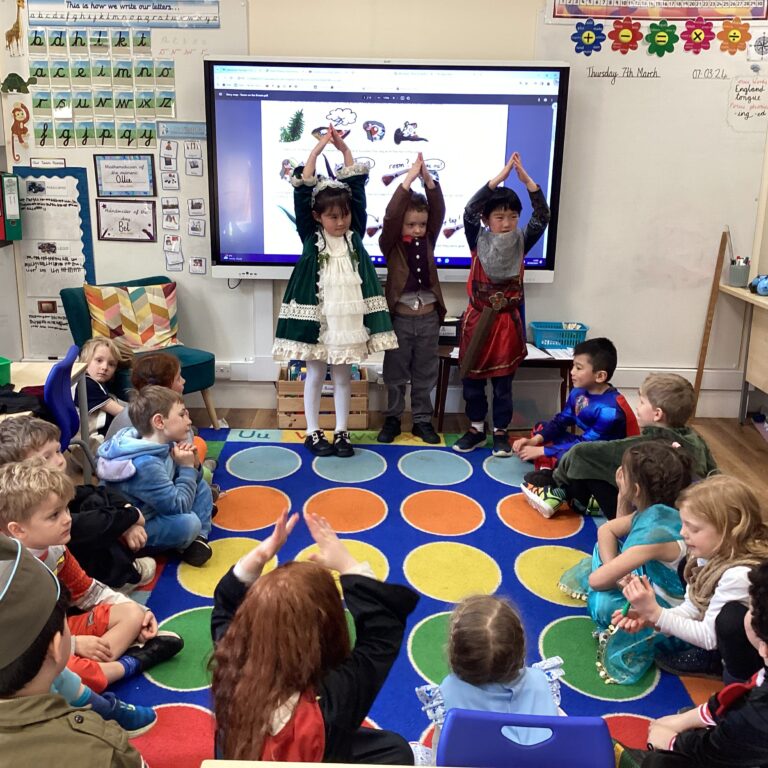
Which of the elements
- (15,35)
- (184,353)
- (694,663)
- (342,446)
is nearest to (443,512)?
(342,446)

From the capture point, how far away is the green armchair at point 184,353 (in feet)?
12.8

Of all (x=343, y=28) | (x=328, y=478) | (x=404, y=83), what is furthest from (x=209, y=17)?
(x=328, y=478)

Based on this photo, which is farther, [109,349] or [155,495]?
[109,349]

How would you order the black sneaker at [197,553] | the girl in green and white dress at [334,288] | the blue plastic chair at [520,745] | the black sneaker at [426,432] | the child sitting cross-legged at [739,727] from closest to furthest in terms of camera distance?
the blue plastic chair at [520,745] → the child sitting cross-legged at [739,727] → the black sneaker at [197,553] → the girl in green and white dress at [334,288] → the black sneaker at [426,432]

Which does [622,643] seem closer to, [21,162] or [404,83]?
[404,83]

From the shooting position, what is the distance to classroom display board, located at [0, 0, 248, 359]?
3955 mm

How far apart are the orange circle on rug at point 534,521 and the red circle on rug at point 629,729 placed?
0.99 metres

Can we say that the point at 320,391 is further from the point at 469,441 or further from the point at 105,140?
the point at 105,140

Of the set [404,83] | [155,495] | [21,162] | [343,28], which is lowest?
[155,495]

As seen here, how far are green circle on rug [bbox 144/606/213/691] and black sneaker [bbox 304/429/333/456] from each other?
4.35 ft

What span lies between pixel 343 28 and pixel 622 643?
122 inches

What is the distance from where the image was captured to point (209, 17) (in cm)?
394

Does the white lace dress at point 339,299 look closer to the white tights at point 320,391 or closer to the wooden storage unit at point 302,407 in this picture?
the white tights at point 320,391

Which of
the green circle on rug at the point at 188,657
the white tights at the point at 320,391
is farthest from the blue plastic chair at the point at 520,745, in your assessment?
the white tights at the point at 320,391
